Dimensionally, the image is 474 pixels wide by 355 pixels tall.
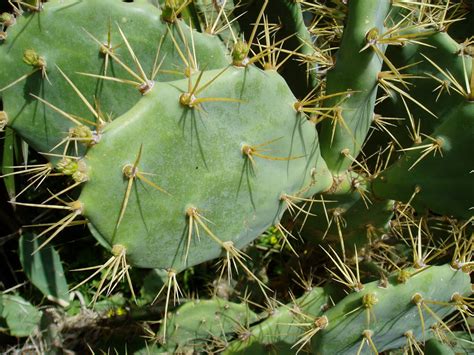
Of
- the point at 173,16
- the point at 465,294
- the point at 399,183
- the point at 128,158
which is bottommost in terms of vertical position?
the point at 465,294

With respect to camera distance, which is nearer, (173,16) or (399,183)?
(173,16)

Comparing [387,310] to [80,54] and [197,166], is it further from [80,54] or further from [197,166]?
[80,54]

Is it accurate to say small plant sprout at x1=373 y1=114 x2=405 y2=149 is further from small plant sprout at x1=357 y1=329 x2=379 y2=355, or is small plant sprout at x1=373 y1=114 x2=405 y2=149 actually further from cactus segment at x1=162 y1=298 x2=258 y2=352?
cactus segment at x1=162 y1=298 x2=258 y2=352

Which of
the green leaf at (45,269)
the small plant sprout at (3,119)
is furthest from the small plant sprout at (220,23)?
the green leaf at (45,269)

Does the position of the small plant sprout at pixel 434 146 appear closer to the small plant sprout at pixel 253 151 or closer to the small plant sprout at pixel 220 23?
the small plant sprout at pixel 253 151

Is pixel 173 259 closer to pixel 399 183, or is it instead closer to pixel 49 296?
pixel 399 183

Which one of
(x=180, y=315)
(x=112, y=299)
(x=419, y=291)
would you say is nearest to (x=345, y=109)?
(x=419, y=291)

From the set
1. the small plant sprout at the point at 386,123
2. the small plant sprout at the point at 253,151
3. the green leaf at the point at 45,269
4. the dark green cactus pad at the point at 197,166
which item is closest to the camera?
the dark green cactus pad at the point at 197,166
